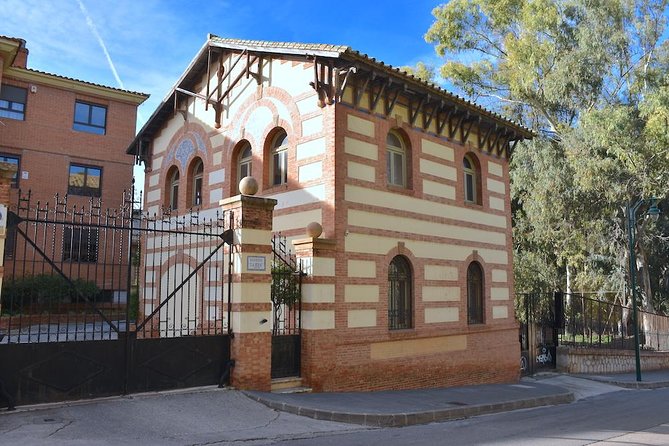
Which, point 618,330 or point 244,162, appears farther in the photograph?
point 618,330

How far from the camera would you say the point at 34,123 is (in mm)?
25641

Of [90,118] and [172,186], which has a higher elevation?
[90,118]

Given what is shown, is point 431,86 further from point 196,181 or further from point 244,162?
Answer: point 196,181

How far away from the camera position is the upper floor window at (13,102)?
82.3 ft

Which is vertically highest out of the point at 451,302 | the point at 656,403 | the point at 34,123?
the point at 34,123

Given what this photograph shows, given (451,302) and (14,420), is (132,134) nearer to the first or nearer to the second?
(451,302)

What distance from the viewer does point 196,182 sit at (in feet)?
57.1

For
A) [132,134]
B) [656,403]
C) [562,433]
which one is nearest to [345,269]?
[562,433]

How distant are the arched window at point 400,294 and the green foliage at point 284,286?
2.87 m

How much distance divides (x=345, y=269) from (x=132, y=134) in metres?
19.4

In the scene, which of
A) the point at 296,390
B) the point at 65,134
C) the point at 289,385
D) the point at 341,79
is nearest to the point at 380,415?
the point at 296,390

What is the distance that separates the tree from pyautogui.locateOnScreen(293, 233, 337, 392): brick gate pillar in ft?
51.5

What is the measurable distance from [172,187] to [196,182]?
4.91ft

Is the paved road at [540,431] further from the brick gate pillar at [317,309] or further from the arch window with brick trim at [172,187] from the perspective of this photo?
the arch window with brick trim at [172,187]
